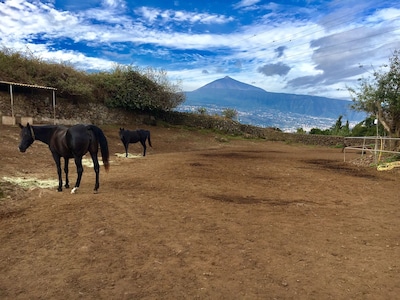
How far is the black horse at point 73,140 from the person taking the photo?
7277mm

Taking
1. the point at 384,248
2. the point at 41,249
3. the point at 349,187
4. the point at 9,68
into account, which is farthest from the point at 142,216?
the point at 9,68

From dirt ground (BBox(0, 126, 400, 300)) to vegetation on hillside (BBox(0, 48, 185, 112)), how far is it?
652 inches

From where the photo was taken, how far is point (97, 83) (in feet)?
89.0

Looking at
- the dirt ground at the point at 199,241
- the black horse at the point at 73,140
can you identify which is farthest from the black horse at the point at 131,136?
the black horse at the point at 73,140

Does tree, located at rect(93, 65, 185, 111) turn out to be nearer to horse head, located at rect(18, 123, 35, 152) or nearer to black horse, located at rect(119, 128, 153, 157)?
black horse, located at rect(119, 128, 153, 157)

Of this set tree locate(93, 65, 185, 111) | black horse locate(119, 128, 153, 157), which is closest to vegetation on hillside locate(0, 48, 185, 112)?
tree locate(93, 65, 185, 111)

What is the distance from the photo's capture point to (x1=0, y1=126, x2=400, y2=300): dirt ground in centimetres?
320

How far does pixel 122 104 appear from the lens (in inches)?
1093

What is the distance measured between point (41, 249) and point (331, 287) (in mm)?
3811

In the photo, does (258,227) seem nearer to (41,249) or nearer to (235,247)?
(235,247)

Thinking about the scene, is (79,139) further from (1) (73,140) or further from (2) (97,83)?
(2) (97,83)

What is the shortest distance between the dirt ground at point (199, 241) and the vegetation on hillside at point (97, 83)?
16.6 m

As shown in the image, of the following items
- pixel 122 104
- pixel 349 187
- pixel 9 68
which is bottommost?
pixel 349 187

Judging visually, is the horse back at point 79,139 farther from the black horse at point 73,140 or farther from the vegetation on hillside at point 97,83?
the vegetation on hillside at point 97,83
